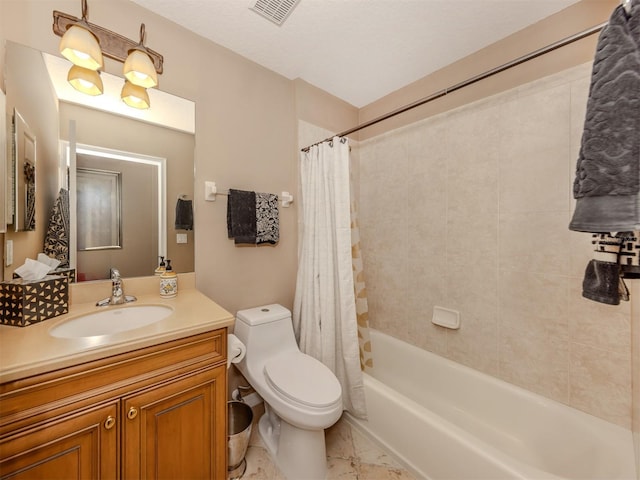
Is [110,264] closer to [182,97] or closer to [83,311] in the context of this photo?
[83,311]

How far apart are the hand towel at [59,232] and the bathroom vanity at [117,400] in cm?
26

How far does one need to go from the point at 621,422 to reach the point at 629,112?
145cm

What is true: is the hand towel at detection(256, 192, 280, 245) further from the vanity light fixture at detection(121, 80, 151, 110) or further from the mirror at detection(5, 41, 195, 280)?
the vanity light fixture at detection(121, 80, 151, 110)

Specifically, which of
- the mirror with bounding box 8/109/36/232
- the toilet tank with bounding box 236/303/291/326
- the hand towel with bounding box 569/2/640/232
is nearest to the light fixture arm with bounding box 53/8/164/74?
the mirror with bounding box 8/109/36/232

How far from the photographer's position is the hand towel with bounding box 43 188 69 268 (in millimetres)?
1119

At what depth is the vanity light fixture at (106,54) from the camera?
1.04 metres

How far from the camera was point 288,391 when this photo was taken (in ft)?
4.07

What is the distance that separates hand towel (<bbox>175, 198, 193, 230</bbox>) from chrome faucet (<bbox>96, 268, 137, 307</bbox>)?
37cm

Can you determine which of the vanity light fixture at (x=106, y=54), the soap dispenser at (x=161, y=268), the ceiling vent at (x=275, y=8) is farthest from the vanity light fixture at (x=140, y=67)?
the soap dispenser at (x=161, y=268)

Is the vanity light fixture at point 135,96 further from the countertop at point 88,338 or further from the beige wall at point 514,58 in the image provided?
the beige wall at point 514,58

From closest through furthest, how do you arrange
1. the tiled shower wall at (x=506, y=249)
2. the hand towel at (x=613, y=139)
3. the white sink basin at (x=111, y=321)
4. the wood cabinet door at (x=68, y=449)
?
the hand towel at (x=613, y=139) → the wood cabinet door at (x=68, y=449) → the white sink basin at (x=111, y=321) → the tiled shower wall at (x=506, y=249)

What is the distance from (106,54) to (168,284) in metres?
1.15

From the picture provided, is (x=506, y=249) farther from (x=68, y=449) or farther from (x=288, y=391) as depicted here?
(x=68, y=449)

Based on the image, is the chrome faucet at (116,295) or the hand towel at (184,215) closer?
the chrome faucet at (116,295)
